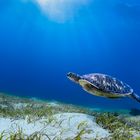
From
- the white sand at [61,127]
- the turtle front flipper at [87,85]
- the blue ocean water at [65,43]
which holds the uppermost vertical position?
the blue ocean water at [65,43]

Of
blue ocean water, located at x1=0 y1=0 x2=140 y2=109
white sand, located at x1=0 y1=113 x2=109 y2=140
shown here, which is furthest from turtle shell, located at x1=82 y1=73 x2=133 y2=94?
blue ocean water, located at x1=0 y1=0 x2=140 y2=109

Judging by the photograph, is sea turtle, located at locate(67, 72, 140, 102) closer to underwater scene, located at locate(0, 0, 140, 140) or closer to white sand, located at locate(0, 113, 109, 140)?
underwater scene, located at locate(0, 0, 140, 140)

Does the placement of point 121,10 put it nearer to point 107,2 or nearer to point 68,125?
point 107,2

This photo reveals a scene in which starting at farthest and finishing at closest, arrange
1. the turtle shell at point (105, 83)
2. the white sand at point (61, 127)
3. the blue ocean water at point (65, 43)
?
the blue ocean water at point (65, 43)
the turtle shell at point (105, 83)
the white sand at point (61, 127)

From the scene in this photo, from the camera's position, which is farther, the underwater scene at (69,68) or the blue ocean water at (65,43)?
the blue ocean water at (65,43)

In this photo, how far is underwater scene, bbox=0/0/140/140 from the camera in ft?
21.8

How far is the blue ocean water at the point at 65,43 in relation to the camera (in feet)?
193

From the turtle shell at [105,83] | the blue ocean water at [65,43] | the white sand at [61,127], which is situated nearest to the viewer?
the white sand at [61,127]

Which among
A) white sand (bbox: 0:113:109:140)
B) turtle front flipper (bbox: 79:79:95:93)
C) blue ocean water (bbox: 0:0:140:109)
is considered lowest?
white sand (bbox: 0:113:109:140)

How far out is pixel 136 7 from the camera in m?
47.8

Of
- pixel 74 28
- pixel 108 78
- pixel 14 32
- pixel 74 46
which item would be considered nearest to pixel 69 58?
pixel 74 46

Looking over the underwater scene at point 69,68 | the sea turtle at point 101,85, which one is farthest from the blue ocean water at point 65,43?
the sea turtle at point 101,85

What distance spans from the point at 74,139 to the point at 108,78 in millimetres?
3298

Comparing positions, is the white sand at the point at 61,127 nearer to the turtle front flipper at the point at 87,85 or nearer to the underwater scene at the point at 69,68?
the underwater scene at the point at 69,68
